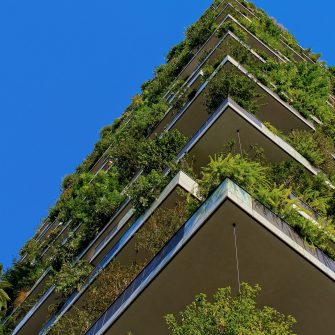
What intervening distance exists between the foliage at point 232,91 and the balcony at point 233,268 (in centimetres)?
790

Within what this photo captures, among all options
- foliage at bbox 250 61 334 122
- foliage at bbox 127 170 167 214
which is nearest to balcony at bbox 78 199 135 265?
foliage at bbox 127 170 167 214

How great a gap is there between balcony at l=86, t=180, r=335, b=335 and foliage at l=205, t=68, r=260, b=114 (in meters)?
7.90

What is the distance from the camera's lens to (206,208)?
1120cm

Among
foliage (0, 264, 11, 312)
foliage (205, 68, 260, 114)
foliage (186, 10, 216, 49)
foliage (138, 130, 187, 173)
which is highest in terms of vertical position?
foliage (186, 10, 216, 49)

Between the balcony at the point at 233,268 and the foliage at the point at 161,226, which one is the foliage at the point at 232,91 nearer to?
the foliage at the point at 161,226

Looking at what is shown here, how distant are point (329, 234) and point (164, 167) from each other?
22.8 feet

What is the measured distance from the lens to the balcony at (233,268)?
10.9 metres

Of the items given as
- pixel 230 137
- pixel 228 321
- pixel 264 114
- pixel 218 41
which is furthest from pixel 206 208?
pixel 218 41

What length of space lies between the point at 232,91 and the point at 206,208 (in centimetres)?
849

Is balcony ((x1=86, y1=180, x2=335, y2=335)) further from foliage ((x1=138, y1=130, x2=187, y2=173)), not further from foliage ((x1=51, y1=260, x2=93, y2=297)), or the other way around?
foliage ((x1=138, y1=130, x2=187, y2=173))

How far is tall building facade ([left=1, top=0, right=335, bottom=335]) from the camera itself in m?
11.2

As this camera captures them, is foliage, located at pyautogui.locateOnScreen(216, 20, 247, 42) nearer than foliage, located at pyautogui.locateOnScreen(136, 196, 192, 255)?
No

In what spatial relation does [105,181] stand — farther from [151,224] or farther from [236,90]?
[151,224]

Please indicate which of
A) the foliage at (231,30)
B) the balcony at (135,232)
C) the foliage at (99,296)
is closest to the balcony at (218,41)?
the foliage at (231,30)
